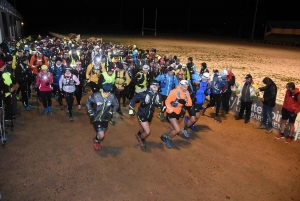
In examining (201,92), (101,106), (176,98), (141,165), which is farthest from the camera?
(201,92)

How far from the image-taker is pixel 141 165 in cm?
680

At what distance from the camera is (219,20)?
82.9 m

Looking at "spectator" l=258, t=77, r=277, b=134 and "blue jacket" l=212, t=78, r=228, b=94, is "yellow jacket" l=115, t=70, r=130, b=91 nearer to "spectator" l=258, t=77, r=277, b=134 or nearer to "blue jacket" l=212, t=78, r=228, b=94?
"blue jacket" l=212, t=78, r=228, b=94

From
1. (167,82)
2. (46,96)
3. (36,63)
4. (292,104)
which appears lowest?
(46,96)

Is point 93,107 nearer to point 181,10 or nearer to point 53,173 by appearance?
point 53,173

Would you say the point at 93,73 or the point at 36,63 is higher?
the point at 36,63

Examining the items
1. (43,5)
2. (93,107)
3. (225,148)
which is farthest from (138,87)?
(43,5)

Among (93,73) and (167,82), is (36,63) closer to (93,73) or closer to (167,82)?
(93,73)

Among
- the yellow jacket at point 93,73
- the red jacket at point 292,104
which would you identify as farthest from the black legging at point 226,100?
the yellow jacket at point 93,73

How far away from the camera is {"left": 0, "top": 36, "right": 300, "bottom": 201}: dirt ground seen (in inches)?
227

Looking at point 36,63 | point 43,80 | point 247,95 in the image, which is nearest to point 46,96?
point 43,80

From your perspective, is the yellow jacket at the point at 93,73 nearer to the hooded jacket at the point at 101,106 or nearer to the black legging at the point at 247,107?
the hooded jacket at the point at 101,106

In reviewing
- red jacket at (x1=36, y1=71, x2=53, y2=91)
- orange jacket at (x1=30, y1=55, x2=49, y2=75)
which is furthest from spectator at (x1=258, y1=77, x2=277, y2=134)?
orange jacket at (x1=30, y1=55, x2=49, y2=75)

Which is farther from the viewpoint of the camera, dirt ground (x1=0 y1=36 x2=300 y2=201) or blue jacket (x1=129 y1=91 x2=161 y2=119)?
blue jacket (x1=129 y1=91 x2=161 y2=119)
